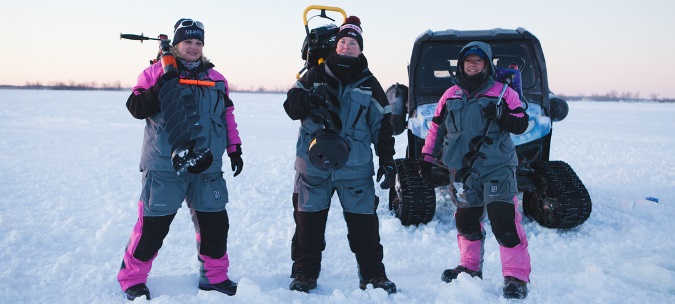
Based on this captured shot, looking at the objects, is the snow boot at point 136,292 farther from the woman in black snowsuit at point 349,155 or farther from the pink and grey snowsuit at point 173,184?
the woman in black snowsuit at point 349,155

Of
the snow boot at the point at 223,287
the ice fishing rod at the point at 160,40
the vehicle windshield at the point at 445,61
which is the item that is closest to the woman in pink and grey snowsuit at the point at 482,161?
the snow boot at the point at 223,287

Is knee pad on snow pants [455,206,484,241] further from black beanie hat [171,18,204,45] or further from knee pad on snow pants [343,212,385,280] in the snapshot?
black beanie hat [171,18,204,45]

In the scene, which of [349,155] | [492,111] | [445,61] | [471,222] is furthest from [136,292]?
[445,61]

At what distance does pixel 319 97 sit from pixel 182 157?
3.00 feet

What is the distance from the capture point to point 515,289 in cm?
303

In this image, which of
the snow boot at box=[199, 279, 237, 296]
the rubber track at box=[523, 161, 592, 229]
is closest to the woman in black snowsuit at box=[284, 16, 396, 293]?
the snow boot at box=[199, 279, 237, 296]

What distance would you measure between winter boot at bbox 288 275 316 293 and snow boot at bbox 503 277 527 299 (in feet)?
4.01

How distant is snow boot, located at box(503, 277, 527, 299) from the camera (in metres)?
3.02

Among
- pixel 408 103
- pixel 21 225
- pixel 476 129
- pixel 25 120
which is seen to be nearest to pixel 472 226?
pixel 476 129

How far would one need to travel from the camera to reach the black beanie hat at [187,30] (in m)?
3.18

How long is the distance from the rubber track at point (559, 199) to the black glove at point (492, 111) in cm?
165

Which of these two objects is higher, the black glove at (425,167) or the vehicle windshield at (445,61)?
the vehicle windshield at (445,61)

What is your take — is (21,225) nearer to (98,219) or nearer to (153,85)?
(98,219)

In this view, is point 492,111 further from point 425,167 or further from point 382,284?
point 382,284
